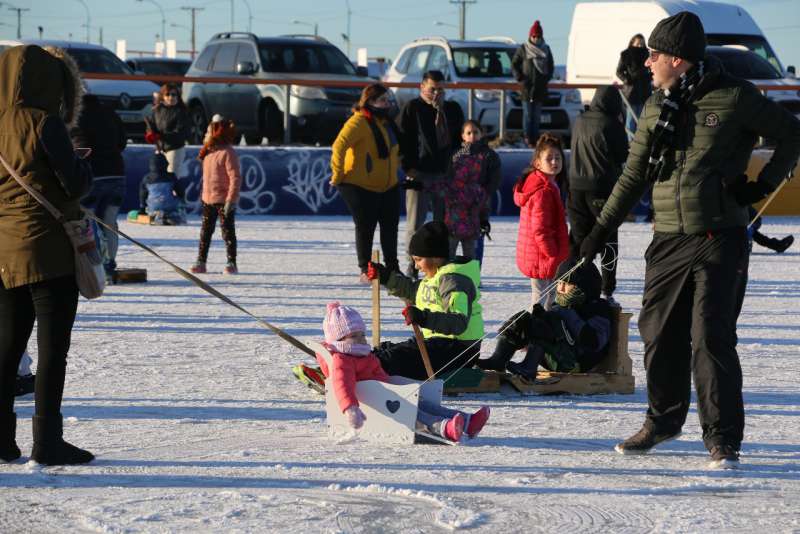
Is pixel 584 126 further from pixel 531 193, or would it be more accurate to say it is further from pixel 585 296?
pixel 585 296

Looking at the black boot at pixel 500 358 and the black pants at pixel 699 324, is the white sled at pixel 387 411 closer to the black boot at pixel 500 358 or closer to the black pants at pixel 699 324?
the black pants at pixel 699 324

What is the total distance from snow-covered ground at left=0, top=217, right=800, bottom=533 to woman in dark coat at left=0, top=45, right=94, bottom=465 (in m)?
0.24

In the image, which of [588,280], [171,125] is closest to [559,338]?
[588,280]

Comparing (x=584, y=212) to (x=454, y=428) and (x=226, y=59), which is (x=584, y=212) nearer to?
(x=454, y=428)

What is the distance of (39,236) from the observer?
5.48 meters

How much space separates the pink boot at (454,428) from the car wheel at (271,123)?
15832 millimetres

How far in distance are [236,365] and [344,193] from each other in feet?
12.0

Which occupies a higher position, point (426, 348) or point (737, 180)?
point (737, 180)

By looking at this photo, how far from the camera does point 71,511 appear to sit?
4.96m

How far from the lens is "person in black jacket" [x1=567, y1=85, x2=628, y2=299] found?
10.0 m

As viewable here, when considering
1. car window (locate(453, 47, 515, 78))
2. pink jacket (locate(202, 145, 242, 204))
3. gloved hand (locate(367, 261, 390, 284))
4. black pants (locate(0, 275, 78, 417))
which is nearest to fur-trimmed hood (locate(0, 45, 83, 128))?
black pants (locate(0, 275, 78, 417))

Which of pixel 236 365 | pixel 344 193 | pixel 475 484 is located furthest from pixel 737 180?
pixel 344 193

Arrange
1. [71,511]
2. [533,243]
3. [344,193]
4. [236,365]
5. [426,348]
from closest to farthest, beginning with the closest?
1. [71,511]
2. [426,348]
3. [236,365]
4. [533,243]
5. [344,193]

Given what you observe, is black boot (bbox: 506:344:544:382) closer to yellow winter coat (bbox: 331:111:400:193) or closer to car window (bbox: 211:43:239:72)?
yellow winter coat (bbox: 331:111:400:193)
